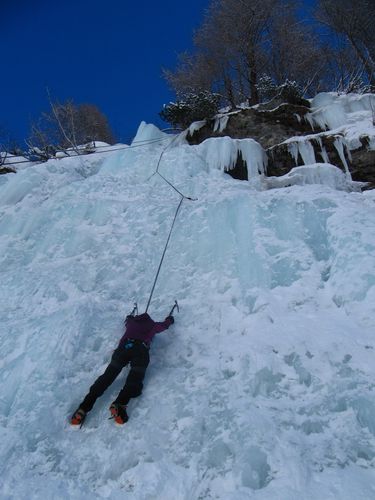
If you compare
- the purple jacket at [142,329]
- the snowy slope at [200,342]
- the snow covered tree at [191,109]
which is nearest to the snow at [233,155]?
the snowy slope at [200,342]

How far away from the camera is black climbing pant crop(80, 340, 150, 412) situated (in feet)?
11.5

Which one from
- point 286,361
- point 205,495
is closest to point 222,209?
point 286,361

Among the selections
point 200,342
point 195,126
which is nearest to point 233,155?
point 195,126

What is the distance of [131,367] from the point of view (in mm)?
3730

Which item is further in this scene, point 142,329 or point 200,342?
point 200,342

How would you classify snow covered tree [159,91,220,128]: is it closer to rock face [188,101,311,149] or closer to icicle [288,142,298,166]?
rock face [188,101,311,149]

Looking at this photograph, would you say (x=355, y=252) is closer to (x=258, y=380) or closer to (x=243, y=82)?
(x=258, y=380)

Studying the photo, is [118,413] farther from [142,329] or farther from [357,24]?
[357,24]

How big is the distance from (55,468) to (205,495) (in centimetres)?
128

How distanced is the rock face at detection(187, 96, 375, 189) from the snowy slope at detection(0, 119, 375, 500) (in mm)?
986

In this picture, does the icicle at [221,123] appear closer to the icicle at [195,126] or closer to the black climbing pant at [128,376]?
the icicle at [195,126]

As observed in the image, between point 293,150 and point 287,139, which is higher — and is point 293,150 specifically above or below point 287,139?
below

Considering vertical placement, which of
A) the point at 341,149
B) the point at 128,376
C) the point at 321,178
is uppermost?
the point at 341,149

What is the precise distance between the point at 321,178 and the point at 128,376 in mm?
5174
